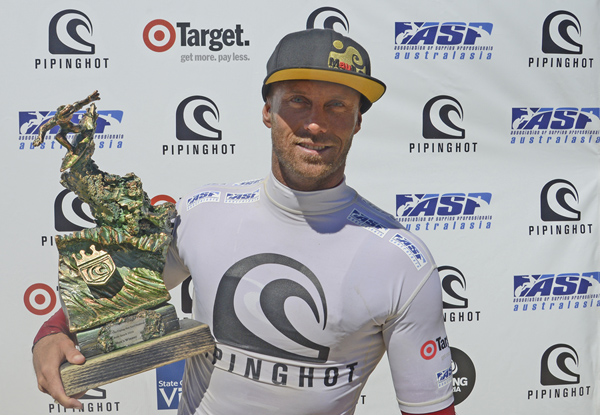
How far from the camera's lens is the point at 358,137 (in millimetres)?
2611

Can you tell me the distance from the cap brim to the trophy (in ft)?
1.39

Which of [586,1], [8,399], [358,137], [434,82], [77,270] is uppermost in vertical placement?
[586,1]

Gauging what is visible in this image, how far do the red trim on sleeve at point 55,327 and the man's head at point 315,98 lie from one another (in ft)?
2.11

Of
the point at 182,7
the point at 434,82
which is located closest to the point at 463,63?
the point at 434,82

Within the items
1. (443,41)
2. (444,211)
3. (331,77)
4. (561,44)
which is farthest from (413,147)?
(331,77)

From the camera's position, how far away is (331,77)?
1.22m

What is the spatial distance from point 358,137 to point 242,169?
1.83ft

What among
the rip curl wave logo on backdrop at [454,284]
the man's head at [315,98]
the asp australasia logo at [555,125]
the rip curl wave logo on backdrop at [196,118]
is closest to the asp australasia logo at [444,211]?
the rip curl wave logo on backdrop at [454,284]

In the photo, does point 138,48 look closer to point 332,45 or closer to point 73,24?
point 73,24

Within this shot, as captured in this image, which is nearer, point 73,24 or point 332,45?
point 332,45

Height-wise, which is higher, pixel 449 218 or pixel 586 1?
pixel 586 1

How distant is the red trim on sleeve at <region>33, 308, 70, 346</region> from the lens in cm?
132

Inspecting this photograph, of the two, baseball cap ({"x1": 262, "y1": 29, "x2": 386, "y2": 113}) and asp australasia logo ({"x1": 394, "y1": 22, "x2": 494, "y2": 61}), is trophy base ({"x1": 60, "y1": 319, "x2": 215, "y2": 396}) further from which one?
asp australasia logo ({"x1": 394, "y1": 22, "x2": 494, "y2": 61})

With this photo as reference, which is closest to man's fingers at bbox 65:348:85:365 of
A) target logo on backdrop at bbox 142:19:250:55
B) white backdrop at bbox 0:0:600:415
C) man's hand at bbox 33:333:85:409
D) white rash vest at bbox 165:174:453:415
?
man's hand at bbox 33:333:85:409
